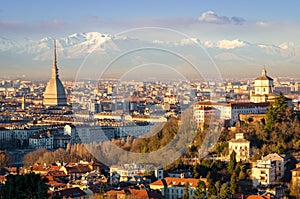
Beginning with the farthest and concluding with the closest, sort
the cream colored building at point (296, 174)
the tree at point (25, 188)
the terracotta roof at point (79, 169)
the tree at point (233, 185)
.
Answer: the terracotta roof at point (79, 169), the cream colored building at point (296, 174), the tree at point (233, 185), the tree at point (25, 188)

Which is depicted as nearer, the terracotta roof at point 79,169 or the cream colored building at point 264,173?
the cream colored building at point 264,173

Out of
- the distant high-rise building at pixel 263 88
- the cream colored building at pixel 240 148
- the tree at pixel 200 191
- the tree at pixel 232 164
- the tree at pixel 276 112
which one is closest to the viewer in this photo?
the tree at pixel 200 191

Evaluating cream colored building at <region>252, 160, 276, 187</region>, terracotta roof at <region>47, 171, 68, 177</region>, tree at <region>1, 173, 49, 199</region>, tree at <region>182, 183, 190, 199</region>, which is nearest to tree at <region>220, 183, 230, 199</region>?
tree at <region>182, 183, 190, 199</region>

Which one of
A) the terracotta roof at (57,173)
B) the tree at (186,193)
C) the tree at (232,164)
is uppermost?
the tree at (232,164)

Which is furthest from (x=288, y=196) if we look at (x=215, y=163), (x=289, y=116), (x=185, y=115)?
(x=185, y=115)

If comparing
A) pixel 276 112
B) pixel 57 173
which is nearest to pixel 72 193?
pixel 57 173

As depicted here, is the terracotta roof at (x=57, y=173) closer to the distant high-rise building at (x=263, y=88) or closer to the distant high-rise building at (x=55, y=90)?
the distant high-rise building at (x=263, y=88)

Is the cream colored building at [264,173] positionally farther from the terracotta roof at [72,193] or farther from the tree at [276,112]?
the terracotta roof at [72,193]

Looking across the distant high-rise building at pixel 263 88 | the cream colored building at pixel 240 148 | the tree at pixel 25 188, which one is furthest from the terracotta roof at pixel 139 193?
the distant high-rise building at pixel 263 88

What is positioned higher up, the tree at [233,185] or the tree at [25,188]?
the tree at [25,188]

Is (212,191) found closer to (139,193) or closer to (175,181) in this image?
(139,193)

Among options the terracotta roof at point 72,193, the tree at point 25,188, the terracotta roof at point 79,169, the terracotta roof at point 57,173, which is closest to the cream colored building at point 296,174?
the terracotta roof at point 72,193
